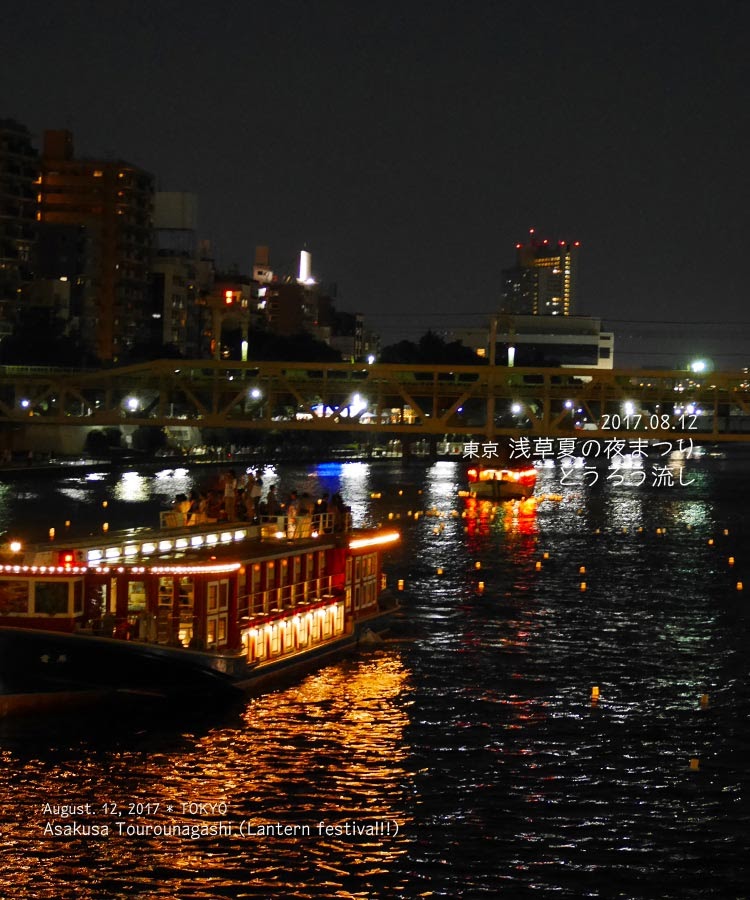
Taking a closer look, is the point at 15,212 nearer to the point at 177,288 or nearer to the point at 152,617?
the point at 177,288

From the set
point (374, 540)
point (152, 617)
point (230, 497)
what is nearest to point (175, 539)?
point (152, 617)

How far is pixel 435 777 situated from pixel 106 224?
464 ft

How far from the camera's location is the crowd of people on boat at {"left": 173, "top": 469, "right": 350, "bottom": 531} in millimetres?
38000

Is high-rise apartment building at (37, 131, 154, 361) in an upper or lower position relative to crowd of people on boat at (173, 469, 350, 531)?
upper

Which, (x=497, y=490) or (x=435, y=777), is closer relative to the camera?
(x=435, y=777)

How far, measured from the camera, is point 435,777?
27453 mm

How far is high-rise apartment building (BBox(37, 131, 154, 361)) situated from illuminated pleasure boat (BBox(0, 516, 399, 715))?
5043 inches

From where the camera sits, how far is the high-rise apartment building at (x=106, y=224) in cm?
16162

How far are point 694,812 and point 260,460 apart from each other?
12746 cm

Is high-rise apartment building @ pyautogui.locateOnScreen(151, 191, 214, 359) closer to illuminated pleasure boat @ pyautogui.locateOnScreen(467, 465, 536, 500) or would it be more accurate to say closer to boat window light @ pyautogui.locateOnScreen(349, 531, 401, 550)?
illuminated pleasure boat @ pyautogui.locateOnScreen(467, 465, 536, 500)

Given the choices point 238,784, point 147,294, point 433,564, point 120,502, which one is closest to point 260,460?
point 147,294

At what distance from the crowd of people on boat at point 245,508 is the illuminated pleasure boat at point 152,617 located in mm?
2389

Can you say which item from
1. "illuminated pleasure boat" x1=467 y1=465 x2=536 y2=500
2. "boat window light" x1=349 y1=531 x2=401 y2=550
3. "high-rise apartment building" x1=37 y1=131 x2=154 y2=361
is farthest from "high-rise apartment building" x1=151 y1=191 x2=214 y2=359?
"boat window light" x1=349 y1=531 x2=401 y2=550

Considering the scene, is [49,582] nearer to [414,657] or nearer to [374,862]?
[374,862]
